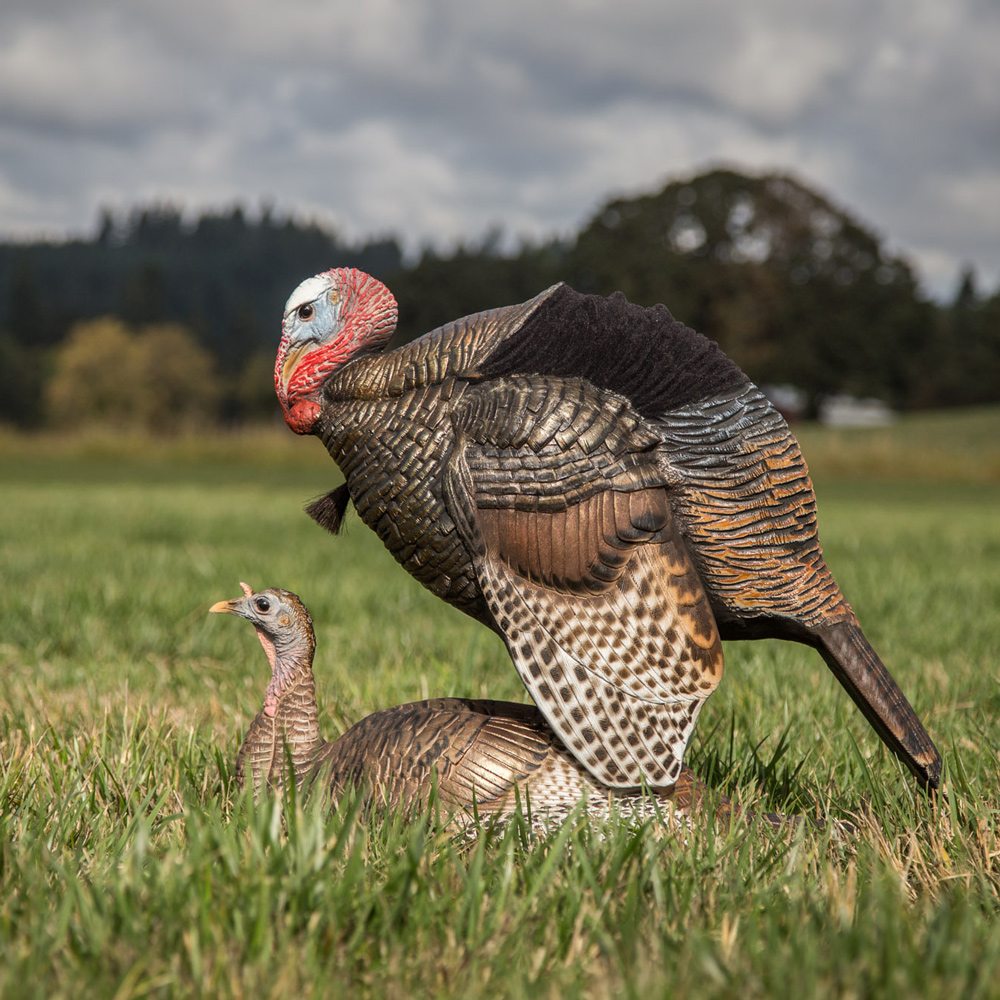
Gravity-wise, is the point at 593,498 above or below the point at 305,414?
below

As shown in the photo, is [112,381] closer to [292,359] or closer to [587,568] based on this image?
[292,359]

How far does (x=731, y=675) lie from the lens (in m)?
4.28

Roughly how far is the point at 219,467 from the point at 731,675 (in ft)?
76.3

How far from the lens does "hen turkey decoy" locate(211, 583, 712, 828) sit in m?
2.29

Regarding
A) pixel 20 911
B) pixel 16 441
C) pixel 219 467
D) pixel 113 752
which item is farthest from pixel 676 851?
pixel 16 441

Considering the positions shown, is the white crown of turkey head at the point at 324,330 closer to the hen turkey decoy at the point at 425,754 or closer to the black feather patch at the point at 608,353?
the black feather patch at the point at 608,353

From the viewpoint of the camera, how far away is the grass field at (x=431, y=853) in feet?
5.28

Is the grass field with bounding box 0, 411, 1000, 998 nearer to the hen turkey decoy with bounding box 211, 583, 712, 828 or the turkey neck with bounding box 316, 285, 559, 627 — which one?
the hen turkey decoy with bounding box 211, 583, 712, 828

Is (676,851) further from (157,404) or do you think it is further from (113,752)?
(157,404)

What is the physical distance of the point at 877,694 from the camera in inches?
93.8

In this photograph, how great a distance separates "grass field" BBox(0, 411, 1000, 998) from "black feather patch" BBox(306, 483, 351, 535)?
633 mm

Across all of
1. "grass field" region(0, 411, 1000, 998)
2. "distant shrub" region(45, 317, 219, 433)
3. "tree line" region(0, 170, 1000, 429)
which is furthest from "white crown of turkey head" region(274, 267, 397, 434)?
"distant shrub" region(45, 317, 219, 433)

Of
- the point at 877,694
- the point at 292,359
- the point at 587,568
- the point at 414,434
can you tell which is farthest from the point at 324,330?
the point at 877,694

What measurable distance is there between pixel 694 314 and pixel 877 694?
4614 centimetres
